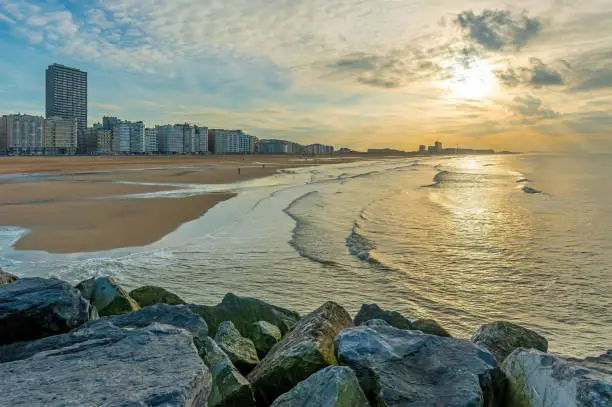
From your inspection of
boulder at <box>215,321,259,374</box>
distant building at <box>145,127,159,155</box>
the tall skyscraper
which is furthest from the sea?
the tall skyscraper

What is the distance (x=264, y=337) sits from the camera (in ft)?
16.7

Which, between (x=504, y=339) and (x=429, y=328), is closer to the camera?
(x=504, y=339)

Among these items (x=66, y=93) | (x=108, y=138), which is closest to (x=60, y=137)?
(x=108, y=138)

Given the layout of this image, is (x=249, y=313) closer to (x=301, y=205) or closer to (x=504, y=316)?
(x=504, y=316)

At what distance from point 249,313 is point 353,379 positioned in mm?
2823

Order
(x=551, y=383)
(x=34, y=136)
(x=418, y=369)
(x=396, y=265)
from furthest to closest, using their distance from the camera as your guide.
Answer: (x=34, y=136) < (x=396, y=265) < (x=418, y=369) < (x=551, y=383)

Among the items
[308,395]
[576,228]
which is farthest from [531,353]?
[576,228]

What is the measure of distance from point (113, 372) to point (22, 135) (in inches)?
6139

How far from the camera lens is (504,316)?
7301 mm

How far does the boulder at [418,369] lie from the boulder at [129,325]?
160 centimetres

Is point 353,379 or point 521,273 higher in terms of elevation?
point 353,379

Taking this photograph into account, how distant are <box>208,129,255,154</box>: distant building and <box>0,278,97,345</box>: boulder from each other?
183545 millimetres

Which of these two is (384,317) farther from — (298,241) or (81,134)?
(81,134)

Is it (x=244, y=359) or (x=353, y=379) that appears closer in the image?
(x=353, y=379)
